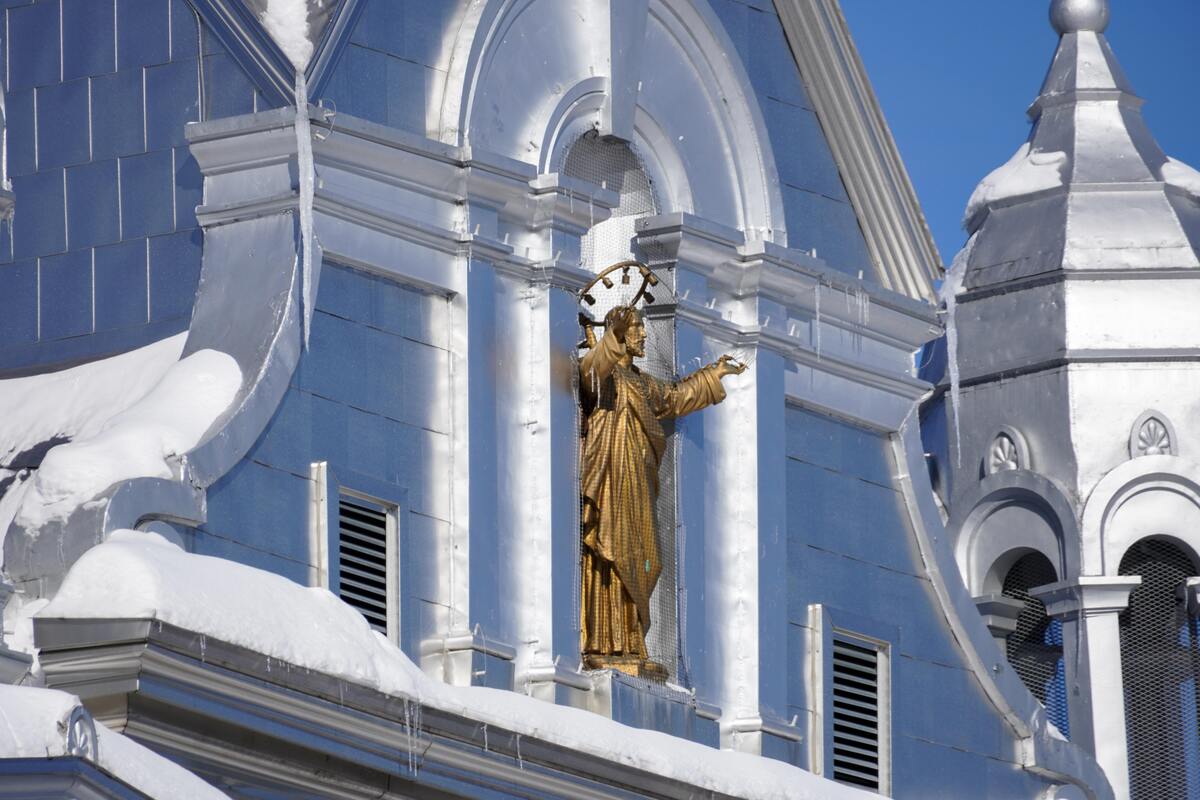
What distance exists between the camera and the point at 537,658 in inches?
1004

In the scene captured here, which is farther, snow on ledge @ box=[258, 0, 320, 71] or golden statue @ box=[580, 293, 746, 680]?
golden statue @ box=[580, 293, 746, 680]

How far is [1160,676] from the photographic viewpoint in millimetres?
35031

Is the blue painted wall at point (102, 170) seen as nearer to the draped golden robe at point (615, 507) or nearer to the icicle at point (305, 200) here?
the icicle at point (305, 200)

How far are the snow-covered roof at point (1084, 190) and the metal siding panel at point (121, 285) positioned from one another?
1155cm

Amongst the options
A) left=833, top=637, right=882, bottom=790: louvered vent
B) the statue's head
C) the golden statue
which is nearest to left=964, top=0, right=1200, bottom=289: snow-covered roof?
left=833, top=637, right=882, bottom=790: louvered vent

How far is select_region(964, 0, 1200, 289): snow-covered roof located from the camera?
34844 mm

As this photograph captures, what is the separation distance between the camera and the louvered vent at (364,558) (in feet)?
80.5

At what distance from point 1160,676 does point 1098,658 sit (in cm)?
119

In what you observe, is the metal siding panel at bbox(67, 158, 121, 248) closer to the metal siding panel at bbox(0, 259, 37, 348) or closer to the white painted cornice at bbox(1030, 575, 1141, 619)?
the metal siding panel at bbox(0, 259, 37, 348)

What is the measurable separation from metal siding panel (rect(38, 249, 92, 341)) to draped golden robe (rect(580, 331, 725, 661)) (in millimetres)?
3238

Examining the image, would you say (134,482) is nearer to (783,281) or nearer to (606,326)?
(606,326)

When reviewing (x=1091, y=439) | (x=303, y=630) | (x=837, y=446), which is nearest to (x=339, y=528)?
(x=303, y=630)

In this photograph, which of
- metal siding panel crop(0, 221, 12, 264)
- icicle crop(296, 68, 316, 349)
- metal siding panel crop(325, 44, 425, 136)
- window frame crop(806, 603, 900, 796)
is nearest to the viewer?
icicle crop(296, 68, 316, 349)

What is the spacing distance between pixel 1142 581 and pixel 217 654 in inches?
591
